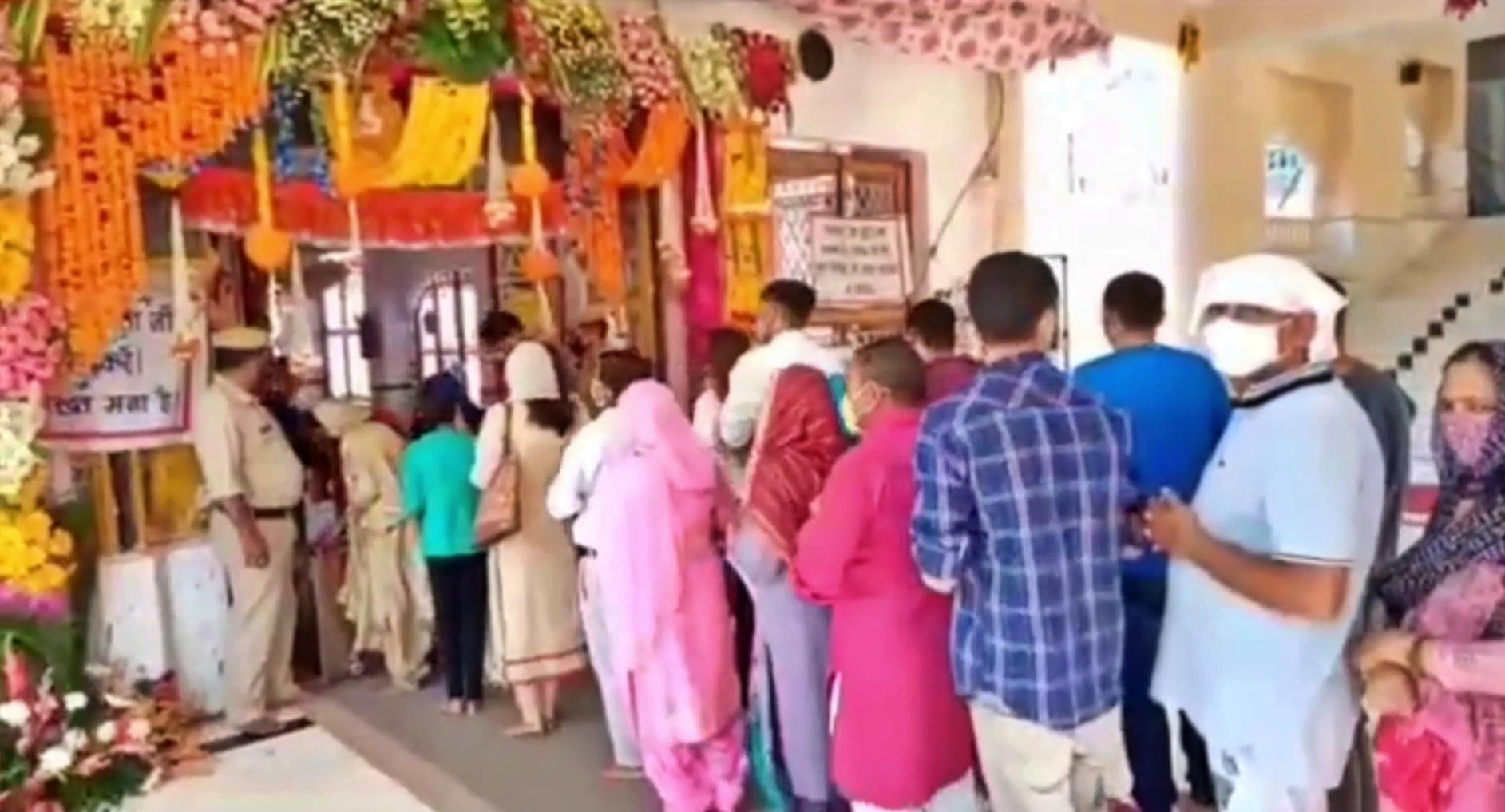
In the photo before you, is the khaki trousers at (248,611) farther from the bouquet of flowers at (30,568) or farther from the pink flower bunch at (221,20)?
the pink flower bunch at (221,20)

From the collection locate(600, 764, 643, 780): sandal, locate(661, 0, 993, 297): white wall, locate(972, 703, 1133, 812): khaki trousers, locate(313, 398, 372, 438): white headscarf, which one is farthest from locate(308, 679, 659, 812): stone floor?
locate(661, 0, 993, 297): white wall

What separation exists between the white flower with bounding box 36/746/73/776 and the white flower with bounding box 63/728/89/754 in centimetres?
5

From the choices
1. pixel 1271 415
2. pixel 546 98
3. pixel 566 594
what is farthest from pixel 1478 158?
pixel 1271 415

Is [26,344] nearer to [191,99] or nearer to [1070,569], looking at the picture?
[191,99]

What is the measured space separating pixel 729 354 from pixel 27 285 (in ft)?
7.02

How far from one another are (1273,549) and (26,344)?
11.5 ft

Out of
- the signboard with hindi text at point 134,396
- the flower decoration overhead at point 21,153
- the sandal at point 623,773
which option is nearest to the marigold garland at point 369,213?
the signboard with hindi text at point 134,396

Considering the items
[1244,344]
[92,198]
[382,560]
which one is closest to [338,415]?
[382,560]

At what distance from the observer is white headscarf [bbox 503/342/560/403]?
4648 mm

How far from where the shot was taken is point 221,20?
14.2 feet

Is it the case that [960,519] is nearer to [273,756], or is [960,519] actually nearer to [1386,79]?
[273,756]

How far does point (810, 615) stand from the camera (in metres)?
3.45

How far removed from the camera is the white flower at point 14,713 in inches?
144

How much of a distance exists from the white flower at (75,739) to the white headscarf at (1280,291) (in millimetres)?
3232
